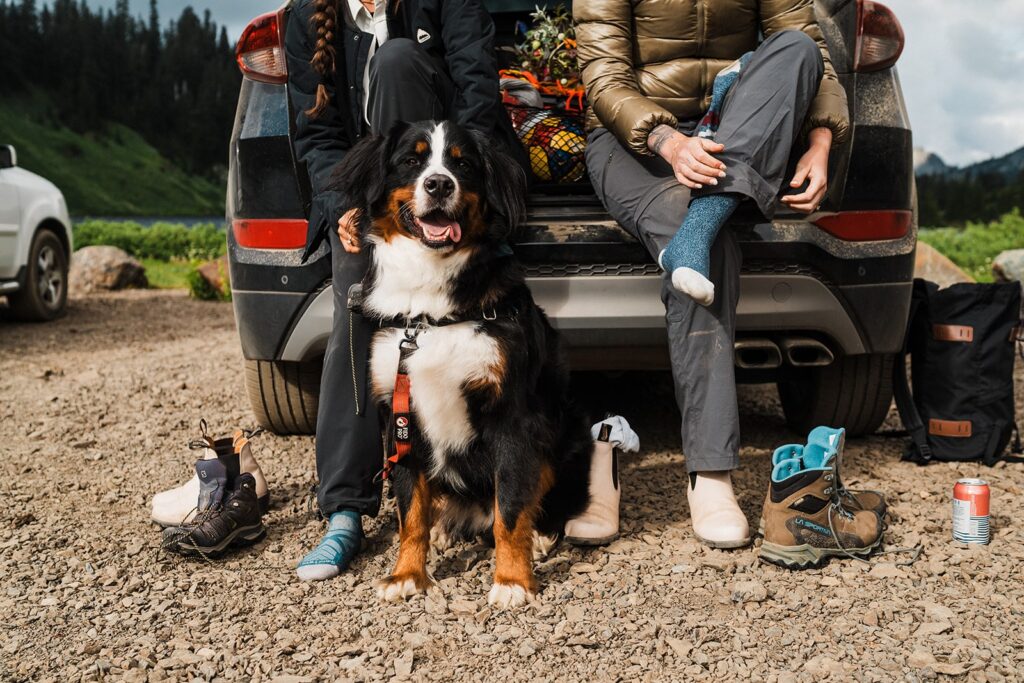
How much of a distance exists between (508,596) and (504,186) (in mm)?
1147

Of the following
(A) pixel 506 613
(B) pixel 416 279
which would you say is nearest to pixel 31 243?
(B) pixel 416 279

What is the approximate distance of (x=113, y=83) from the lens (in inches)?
3297

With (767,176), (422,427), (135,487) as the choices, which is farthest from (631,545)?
(135,487)

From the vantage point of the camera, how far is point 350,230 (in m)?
2.90

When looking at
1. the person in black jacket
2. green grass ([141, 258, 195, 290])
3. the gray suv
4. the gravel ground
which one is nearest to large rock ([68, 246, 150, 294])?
green grass ([141, 258, 195, 290])

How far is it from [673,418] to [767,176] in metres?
1.84

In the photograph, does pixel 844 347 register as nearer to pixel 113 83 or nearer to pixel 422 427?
pixel 422 427

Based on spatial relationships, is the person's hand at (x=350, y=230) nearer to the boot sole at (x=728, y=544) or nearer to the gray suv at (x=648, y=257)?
the gray suv at (x=648, y=257)

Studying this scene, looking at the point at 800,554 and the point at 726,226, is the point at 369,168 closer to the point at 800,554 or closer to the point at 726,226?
the point at 726,226

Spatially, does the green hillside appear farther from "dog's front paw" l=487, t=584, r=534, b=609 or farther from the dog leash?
"dog's front paw" l=487, t=584, r=534, b=609

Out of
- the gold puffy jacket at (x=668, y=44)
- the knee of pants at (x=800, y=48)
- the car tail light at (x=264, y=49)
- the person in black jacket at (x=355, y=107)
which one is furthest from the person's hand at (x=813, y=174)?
the car tail light at (x=264, y=49)

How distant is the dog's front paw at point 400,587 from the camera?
2580mm

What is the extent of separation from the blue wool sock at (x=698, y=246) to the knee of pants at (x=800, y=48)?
47cm

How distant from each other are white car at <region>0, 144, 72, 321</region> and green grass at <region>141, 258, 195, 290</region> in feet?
7.91
